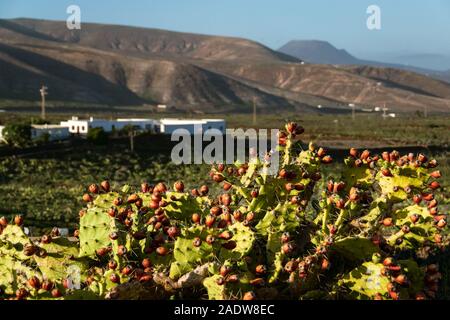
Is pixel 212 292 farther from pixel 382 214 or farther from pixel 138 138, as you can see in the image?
pixel 138 138

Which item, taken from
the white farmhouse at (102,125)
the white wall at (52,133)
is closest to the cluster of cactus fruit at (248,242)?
the white wall at (52,133)

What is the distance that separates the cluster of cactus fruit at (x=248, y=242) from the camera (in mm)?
6906

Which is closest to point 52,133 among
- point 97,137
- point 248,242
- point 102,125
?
point 97,137

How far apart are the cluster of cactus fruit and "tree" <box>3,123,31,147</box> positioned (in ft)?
208

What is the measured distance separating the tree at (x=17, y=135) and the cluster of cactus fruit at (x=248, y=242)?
63.3 metres

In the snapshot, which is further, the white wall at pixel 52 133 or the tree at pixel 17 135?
the white wall at pixel 52 133

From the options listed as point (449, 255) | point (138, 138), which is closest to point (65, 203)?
point (449, 255)

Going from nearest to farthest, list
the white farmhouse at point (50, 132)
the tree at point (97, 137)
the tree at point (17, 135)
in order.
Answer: the tree at point (17, 135), the tree at point (97, 137), the white farmhouse at point (50, 132)

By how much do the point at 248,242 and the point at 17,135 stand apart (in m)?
65.1

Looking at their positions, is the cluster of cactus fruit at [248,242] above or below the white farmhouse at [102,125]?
above

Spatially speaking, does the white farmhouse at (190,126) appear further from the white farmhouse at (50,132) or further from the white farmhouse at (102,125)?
the white farmhouse at (50,132)

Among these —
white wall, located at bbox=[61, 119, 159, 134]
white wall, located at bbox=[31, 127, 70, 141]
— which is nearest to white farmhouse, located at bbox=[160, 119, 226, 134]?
white wall, located at bbox=[61, 119, 159, 134]

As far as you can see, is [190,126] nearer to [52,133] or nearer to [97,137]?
[52,133]

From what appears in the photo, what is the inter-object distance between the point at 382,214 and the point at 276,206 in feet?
4.13
